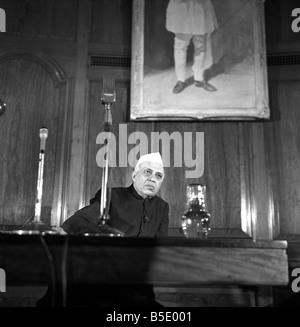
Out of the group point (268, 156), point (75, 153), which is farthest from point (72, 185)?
point (268, 156)

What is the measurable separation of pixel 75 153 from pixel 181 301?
1468 millimetres

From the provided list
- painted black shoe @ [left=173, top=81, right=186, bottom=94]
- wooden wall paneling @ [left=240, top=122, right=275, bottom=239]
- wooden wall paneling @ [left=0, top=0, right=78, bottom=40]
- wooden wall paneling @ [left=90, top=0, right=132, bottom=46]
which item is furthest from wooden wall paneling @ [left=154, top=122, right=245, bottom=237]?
wooden wall paneling @ [left=0, top=0, right=78, bottom=40]

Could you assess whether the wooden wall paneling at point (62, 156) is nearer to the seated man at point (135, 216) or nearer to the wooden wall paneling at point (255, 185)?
the seated man at point (135, 216)

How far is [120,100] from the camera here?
3680mm

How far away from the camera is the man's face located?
2910mm

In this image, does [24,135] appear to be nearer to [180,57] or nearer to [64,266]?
[180,57]

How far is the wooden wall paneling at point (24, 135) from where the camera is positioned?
3.39 metres

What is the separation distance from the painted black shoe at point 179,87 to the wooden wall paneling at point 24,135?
1032 mm

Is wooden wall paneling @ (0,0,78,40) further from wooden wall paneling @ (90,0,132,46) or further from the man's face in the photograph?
the man's face

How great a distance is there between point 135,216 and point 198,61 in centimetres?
157

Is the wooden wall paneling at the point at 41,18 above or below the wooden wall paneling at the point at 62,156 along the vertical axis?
above

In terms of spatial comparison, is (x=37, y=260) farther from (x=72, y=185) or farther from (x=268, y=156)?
(x=268, y=156)

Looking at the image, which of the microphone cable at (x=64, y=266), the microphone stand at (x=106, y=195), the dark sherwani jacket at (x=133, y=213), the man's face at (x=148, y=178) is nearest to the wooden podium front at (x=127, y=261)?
the microphone cable at (x=64, y=266)

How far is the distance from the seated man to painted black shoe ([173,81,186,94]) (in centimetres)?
71
